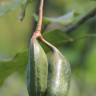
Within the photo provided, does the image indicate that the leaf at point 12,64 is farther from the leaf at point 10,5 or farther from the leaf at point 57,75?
the leaf at point 57,75

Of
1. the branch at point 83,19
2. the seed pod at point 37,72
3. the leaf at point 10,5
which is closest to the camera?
the seed pod at point 37,72

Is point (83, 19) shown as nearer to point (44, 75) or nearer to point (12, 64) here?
point (12, 64)

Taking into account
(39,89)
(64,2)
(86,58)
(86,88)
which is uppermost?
(39,89)

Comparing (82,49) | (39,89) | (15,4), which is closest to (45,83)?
(39,89)

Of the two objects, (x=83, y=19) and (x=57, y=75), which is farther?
(x=83, y=19)

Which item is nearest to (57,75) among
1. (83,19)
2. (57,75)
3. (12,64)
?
(57,75)

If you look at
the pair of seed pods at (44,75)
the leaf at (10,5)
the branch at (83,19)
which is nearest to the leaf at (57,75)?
the pair of seed pods at (44,75)

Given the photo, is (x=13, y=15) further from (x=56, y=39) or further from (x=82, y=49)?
(x=56, y=39)

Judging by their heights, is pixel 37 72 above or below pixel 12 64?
above
